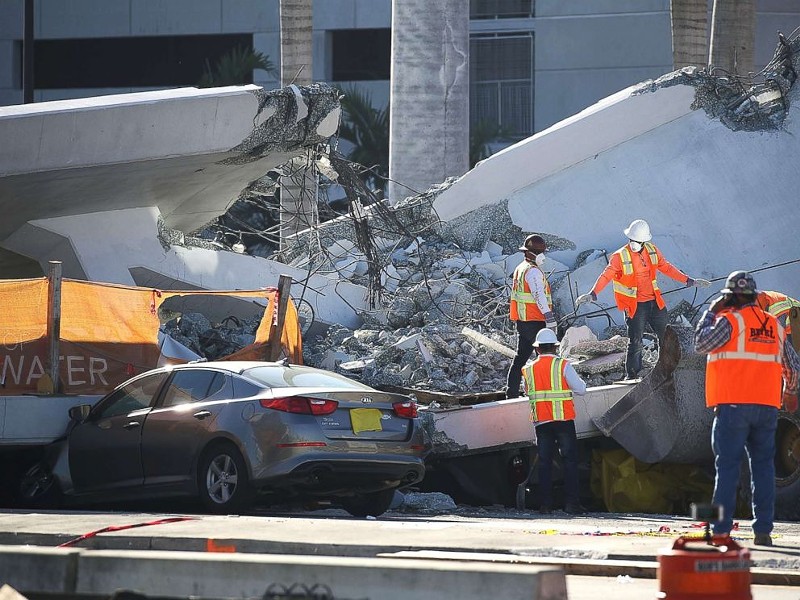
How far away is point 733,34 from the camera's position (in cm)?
2495

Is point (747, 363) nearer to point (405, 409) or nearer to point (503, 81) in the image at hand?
point (405, 409)

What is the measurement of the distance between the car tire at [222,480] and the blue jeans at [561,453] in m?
2.88

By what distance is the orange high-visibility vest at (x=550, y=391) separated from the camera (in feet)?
42.0

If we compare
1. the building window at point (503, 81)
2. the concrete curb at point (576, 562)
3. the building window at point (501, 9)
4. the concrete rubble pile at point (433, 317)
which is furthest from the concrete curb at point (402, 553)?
the building window at point (501, 9)

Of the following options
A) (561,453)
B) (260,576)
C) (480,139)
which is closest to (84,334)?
(561,453)

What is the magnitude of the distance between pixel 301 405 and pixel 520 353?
12.7 feet

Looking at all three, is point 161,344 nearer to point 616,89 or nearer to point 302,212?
point 302,212

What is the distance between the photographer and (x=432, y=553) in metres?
8.30

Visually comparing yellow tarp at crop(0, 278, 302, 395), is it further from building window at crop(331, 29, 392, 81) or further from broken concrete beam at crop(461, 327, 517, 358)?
building window at crop(331, 29, 392, 81)

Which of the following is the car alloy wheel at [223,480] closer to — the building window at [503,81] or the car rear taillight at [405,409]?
the car rear taillight at [405,409]

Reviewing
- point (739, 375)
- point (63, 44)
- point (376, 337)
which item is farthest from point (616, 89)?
point (739, 375)

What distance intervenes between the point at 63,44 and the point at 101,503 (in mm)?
34406

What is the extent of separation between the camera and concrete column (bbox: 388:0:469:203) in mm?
21938

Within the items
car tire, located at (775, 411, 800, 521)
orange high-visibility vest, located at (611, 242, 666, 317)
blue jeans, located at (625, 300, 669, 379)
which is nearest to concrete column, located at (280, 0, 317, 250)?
orange high-visibility vest, located at (611, 242, 666, 317)
